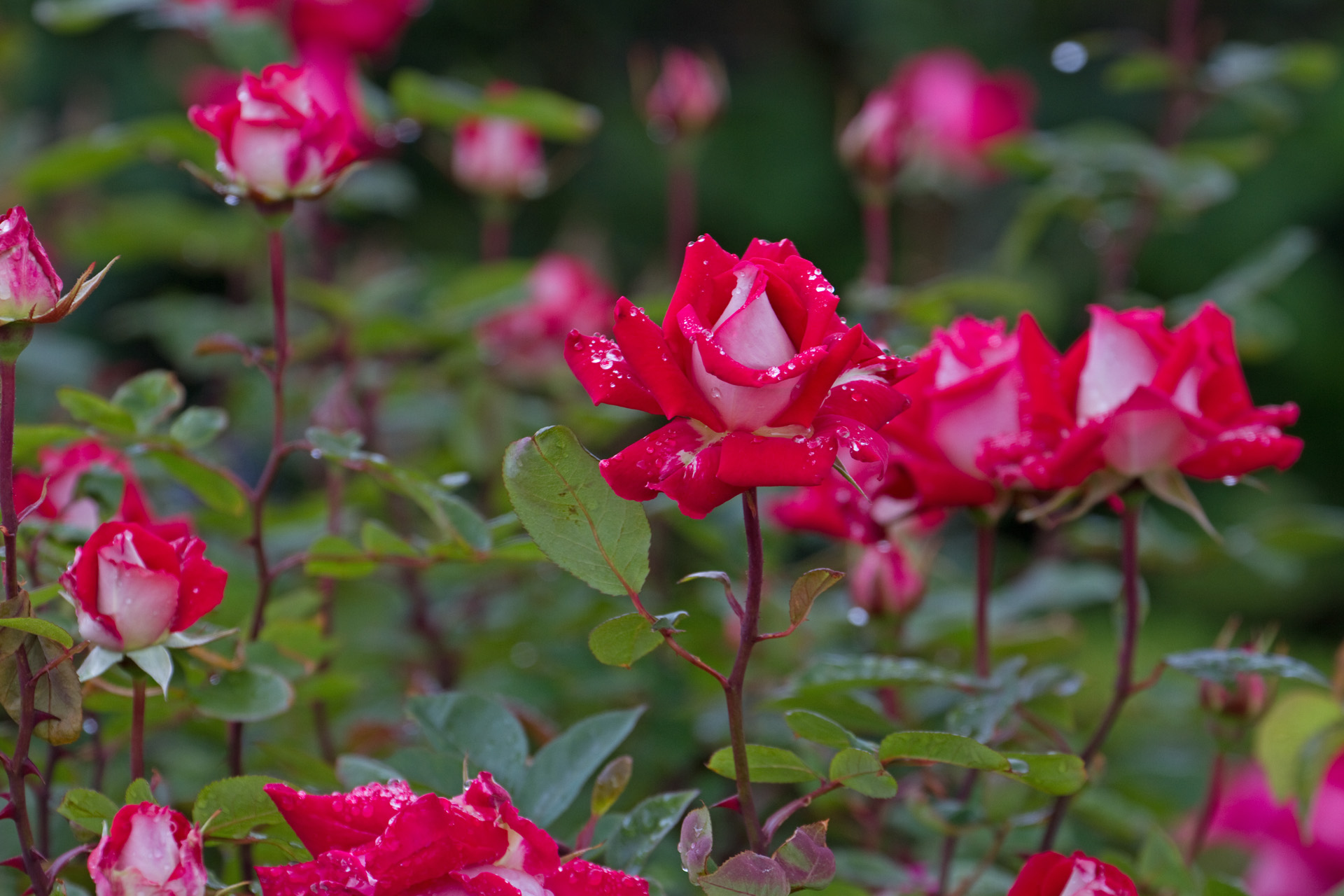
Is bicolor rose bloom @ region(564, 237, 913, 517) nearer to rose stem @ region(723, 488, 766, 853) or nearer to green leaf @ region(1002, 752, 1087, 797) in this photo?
rose stem @ region(723, 488, 766, 853)

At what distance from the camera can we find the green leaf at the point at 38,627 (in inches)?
12.5

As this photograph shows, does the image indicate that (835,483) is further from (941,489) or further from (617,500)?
(617,500)

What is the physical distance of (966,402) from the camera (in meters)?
0.44

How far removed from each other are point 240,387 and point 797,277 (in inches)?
27.5

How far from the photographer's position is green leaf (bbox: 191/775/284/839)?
354mm

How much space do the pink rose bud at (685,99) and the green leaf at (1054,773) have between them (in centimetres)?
74

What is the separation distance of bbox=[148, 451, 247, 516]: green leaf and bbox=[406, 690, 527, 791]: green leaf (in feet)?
0.49

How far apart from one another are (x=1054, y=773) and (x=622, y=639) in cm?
15

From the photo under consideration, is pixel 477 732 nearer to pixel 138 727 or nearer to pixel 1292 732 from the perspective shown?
pixel 138 727

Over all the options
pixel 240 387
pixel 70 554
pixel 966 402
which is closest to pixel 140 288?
pixel 240 387

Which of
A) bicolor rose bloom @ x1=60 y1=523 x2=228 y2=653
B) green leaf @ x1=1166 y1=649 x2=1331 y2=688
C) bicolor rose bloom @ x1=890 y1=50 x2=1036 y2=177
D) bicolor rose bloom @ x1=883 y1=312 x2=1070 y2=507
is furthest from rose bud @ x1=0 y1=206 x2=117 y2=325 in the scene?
bicolor rose bloom @ x1=890 y1=50 x2=1036 y2=177

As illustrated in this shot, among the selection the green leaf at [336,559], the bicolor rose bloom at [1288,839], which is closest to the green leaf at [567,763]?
the green leaf at [336,559]

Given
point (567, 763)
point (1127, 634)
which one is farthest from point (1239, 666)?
point (567, 763)

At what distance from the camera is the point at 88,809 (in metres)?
0.35
